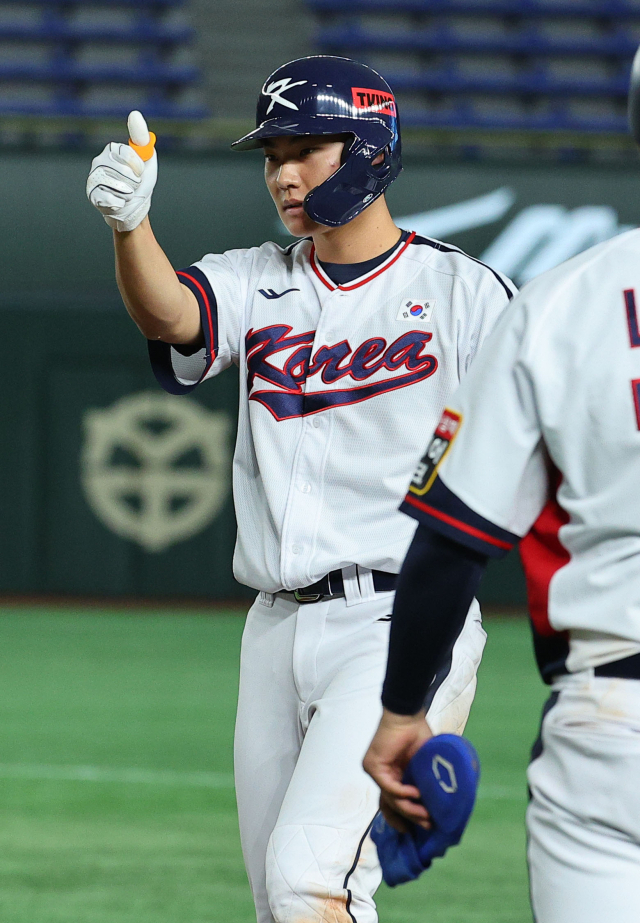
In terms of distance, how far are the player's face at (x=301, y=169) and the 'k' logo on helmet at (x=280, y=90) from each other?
0.07m

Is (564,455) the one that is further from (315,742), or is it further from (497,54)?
(497,54)

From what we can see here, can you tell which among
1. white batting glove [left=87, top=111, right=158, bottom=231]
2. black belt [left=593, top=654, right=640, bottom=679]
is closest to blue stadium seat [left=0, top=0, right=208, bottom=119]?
white batting glove [left=87, top=111, right=158, bottom=231]

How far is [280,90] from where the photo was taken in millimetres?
2949

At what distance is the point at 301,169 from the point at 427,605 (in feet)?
4.78

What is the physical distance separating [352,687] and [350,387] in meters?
0.63

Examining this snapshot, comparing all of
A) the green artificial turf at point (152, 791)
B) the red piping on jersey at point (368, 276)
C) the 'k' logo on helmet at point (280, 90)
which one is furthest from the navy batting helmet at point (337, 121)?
the green artificial turf at point (152, 791)

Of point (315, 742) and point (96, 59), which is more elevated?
point (96, 59)

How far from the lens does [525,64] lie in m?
13.6

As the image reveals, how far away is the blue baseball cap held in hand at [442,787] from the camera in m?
1.76

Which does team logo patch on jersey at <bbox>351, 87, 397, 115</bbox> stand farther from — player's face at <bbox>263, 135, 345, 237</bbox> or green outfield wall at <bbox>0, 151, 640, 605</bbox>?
green outfield wall at <bbox>0, 151, 640, 605</bbox>

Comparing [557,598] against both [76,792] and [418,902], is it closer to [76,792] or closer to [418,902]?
[418,902]

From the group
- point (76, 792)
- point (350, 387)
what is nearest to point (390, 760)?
point (350, 387)

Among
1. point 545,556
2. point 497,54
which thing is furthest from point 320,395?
point 497,54

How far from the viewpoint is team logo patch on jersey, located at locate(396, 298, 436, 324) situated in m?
2.84
